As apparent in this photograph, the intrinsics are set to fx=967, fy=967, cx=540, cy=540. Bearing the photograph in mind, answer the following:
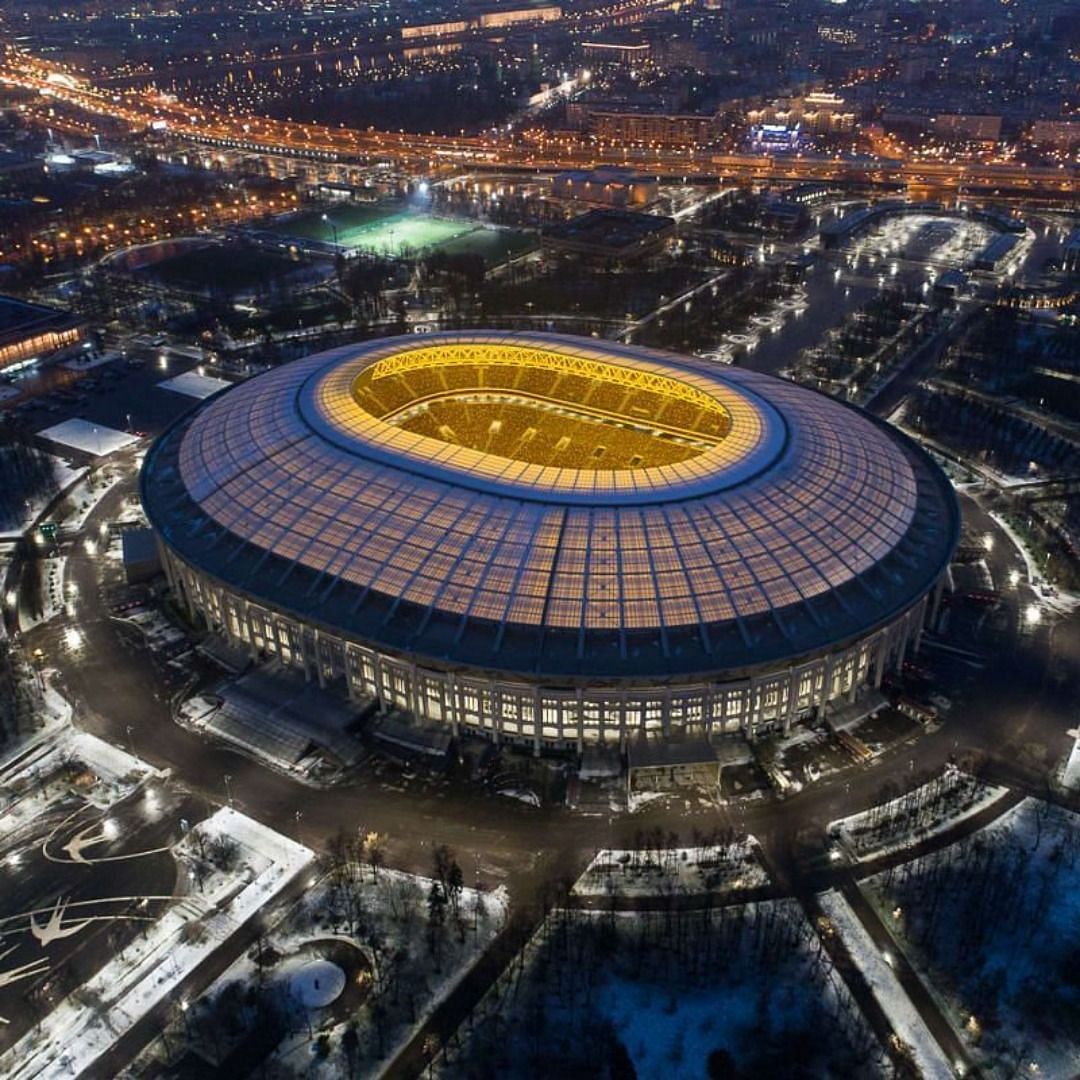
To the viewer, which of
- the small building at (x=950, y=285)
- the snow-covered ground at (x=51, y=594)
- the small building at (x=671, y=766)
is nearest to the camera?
the small building at (x=671, y=766)

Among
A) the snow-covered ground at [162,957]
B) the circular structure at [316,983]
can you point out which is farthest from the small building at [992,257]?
the circular structure at [316,983]

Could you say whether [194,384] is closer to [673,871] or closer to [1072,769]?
[673,871]

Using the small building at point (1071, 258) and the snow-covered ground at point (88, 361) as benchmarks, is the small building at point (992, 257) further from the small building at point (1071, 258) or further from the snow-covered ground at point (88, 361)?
the snow-covered ground at point (88, 361)

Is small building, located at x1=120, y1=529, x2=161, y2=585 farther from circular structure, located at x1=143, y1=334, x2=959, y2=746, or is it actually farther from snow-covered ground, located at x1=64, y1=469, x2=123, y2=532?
snow-covered ground, located at x1=64, y1=469, x2=123, y2=532

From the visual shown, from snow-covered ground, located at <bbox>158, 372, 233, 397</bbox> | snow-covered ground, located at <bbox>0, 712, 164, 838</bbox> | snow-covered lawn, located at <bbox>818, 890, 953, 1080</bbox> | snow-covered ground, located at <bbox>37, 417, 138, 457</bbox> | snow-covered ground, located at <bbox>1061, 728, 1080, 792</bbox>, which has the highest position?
snow-covered ground, located at <bbox>158, 372, 233, 397</bbox>

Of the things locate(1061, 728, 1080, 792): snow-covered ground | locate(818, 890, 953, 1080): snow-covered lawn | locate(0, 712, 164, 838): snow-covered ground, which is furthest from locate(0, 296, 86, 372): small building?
locate(1061, 728, 1080, 792): snow-covered ground

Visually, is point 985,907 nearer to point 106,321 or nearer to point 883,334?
point 883,334
